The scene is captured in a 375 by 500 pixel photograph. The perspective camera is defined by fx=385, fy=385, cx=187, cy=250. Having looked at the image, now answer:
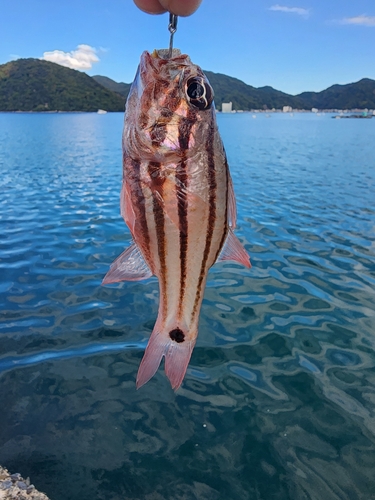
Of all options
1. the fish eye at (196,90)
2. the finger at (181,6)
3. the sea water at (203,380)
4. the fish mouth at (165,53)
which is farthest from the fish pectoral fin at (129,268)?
the sea water at (203,380)

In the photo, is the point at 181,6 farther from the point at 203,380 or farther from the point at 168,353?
the point at 203,380

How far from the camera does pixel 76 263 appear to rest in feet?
42.1

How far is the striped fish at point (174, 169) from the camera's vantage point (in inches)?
92.5

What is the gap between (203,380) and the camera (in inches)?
289

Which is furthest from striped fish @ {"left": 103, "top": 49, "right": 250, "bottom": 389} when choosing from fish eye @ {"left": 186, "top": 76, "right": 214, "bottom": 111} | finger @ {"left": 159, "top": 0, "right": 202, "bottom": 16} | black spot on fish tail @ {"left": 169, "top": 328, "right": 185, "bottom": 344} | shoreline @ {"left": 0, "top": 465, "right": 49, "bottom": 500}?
shoreline @ {"left": 0, "top": 465, "right": 49, "bottom": 500}

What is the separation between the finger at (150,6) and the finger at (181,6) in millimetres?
143

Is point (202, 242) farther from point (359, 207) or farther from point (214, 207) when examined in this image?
point (359, 207)

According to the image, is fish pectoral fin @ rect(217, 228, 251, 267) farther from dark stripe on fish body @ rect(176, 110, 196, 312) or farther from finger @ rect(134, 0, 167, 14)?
finger @ rect(134, 0, 167, 14)

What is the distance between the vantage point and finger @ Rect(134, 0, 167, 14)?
10.8 ft

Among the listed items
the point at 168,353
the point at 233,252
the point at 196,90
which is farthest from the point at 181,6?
the point at 168,353

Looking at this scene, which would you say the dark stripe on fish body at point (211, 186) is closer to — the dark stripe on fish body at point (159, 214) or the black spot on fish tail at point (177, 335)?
the dark stripe on fish body at point (159, 214)

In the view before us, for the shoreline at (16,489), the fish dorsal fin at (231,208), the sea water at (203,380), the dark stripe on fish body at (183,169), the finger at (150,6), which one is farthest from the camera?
the sea water at (203,380)

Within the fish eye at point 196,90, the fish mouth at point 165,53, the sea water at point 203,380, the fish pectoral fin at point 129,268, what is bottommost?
the sea water at point 203,380

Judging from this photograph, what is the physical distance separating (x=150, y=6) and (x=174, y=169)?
1881 millimetres
